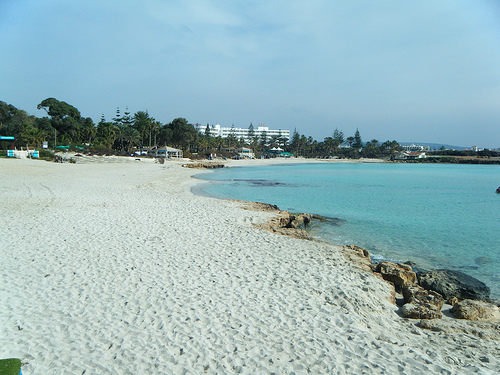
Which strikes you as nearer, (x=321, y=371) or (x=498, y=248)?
(x=321, y=371)

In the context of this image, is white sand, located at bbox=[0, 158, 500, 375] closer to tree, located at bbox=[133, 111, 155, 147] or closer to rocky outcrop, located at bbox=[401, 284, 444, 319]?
rocky outcrop, located at bbox=[401, 284, 444, 319]

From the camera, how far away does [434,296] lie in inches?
265

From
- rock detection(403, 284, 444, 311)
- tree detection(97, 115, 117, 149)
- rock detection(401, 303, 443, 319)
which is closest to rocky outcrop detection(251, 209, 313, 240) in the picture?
rock detection(403, 284, 444, 311)

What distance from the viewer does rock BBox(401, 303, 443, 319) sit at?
5.70 meters

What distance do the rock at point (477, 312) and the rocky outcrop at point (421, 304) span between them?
343 mm

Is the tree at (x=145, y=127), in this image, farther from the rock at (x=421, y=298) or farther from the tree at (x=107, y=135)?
the rock at (x=421, y=298)

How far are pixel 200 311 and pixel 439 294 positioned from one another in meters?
5.28

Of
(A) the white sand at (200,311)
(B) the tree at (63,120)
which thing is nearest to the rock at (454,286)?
(A) the white sand at (200,311)

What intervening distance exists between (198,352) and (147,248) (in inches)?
186

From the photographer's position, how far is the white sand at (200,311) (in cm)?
404

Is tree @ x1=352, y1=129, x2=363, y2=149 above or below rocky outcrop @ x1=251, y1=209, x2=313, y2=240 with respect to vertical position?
above

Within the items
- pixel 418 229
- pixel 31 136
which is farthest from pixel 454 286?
pixel 31 136

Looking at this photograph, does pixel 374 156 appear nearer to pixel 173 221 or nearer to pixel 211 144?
pixel 211 144

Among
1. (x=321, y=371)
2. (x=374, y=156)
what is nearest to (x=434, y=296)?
(x=321, y=371)
